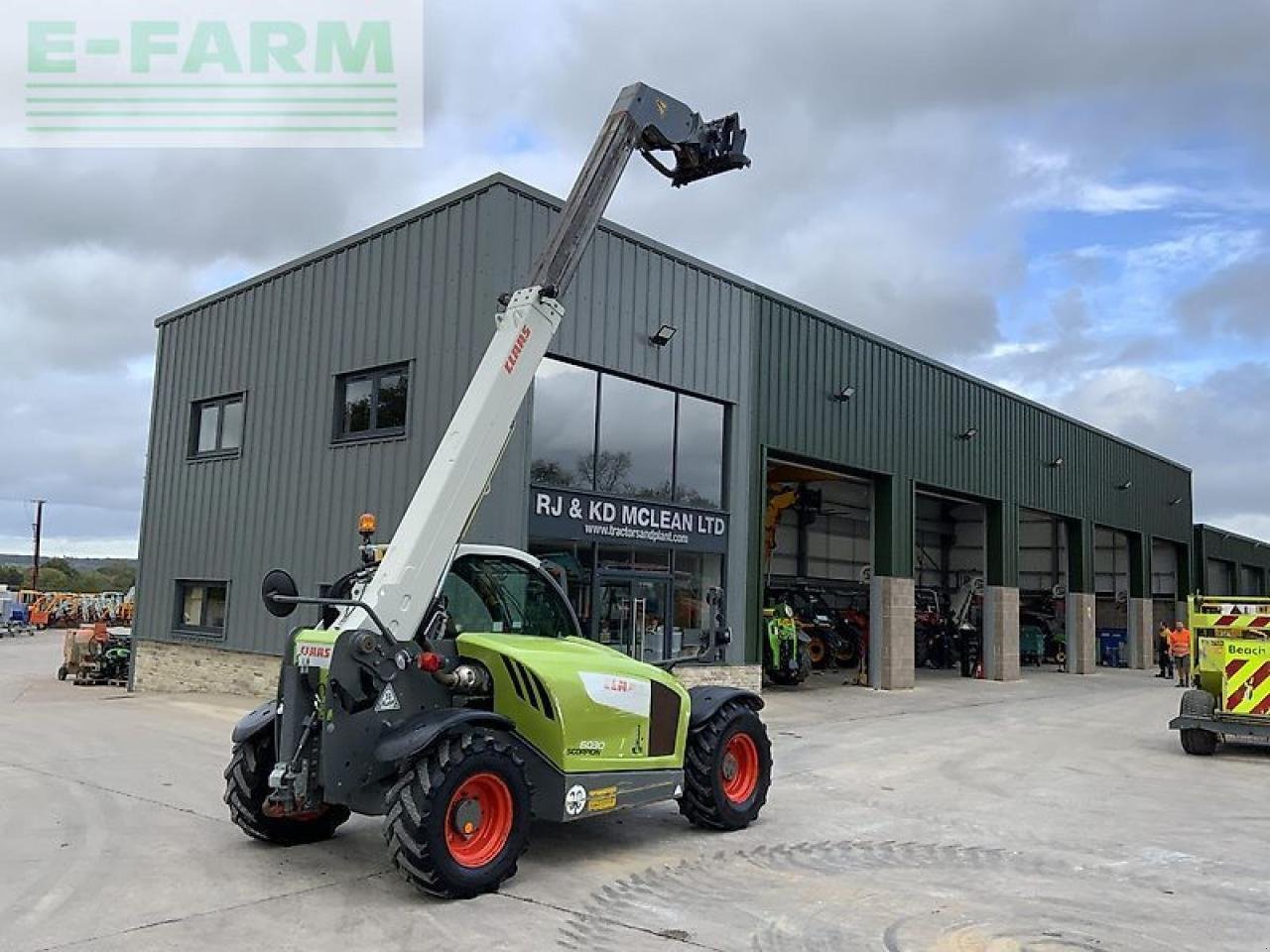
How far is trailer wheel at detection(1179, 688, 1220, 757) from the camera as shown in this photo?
13258mm

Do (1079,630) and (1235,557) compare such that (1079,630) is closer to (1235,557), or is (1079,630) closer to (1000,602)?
(1000,602)

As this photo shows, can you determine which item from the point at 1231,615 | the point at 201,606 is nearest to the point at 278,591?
the point at 1231,615

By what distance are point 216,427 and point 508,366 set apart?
13691 mm

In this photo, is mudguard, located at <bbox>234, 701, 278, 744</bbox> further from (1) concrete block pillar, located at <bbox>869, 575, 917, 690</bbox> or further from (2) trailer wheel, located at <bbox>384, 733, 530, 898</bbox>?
(1) concrete block pillar, located at <bbox>869, 575, 917, 690</bbox>

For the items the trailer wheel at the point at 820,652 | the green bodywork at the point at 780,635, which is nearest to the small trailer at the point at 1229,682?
the green bodywork at the point at 780,635

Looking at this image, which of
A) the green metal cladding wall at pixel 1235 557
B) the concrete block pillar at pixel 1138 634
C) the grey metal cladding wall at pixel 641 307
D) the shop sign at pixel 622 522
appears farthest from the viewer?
the green metal cladding wall at pixel 1235 557

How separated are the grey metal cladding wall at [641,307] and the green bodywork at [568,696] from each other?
8.27 metres

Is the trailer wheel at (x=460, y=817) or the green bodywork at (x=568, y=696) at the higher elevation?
the green bodywork at (x=568, y=696)

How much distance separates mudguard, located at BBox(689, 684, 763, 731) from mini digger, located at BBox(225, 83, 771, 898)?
2 centimetres

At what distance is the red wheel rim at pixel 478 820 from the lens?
20.3 ft

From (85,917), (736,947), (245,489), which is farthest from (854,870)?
(245,489)

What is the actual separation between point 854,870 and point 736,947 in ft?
6.21

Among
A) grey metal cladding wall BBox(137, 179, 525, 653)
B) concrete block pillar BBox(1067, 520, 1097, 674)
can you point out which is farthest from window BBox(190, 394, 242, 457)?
concrete block pillar BBox(1067, 520, 1097, 674)

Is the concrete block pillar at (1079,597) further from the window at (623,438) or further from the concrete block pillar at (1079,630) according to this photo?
the window at (623,438)
